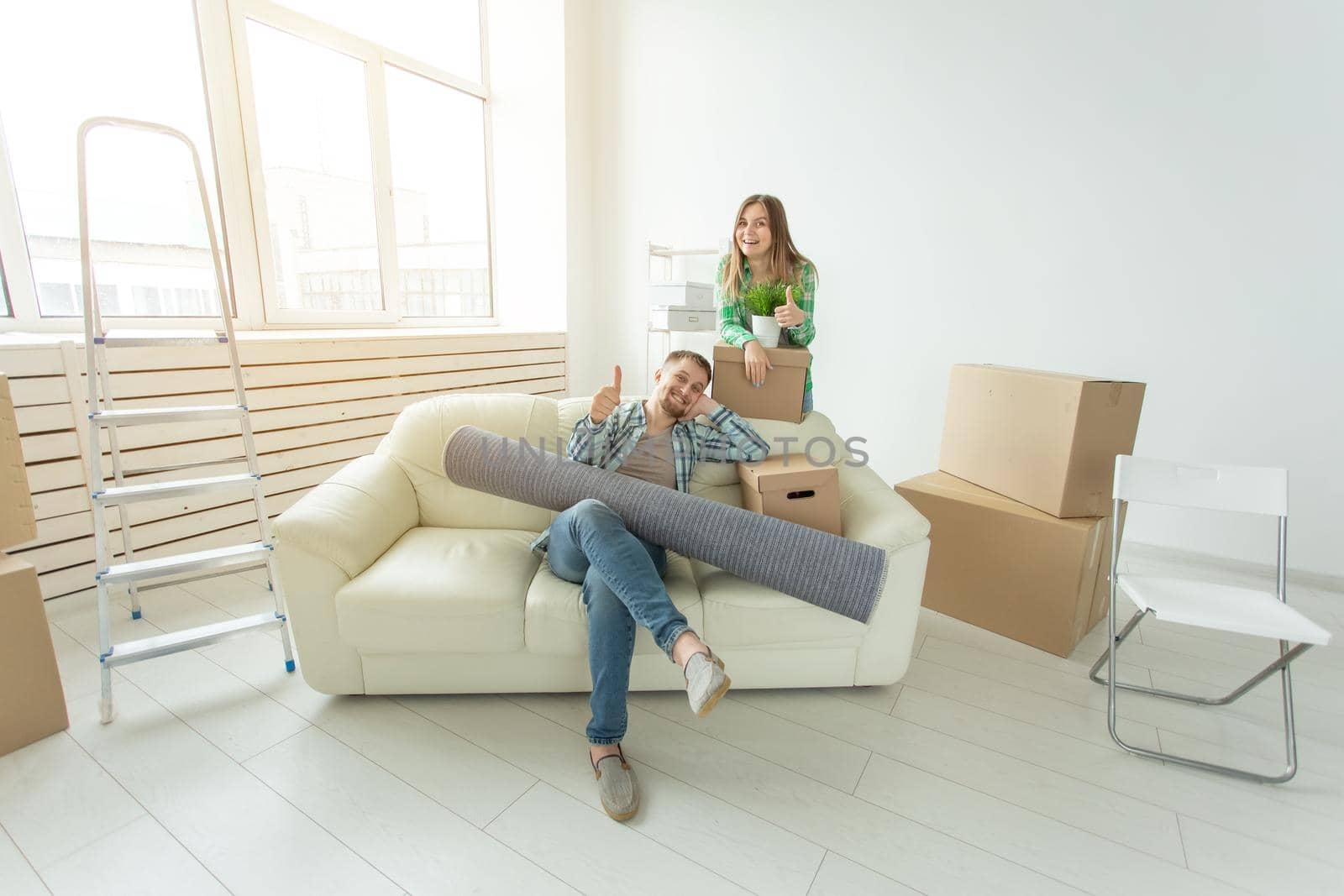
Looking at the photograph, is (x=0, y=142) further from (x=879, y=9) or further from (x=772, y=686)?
(x=879, y=9)

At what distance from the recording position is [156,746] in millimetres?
1558

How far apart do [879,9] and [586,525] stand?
3.01 m

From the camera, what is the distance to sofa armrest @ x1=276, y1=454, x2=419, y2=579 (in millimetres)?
1596

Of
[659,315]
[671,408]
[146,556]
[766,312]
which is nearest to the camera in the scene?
Result: [671,408]

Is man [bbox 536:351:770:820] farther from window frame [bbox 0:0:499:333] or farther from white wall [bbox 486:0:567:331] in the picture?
white wall [bbox 486:0:567:331]

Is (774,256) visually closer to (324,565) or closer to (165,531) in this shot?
(324,565)

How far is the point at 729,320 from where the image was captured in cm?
220

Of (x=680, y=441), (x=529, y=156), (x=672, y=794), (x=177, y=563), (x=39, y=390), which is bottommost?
(x=672, y=794)

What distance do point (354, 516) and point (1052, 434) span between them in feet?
7.04

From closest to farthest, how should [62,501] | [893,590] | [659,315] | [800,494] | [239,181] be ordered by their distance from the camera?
[893,590] → [800,494] → [62,501] → [239,181] → [659,315]

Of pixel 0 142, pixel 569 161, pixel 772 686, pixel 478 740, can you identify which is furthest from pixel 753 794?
pixel 569 161

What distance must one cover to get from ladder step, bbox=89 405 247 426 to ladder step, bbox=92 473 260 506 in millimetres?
185

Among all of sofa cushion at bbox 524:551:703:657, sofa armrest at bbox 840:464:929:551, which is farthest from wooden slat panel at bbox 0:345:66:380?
sofa armrest at bbox 840:464:929:551

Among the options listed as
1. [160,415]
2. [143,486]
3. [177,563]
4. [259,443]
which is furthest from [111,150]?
[177,563]
